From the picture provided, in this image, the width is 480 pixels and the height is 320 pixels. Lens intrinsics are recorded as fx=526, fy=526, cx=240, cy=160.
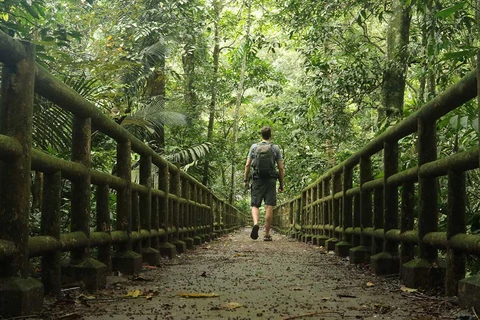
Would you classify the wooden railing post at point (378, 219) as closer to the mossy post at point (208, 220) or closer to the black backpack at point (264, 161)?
the black backpack at point (264, 161)

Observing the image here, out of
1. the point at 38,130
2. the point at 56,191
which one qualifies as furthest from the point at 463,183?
the point at 38,130

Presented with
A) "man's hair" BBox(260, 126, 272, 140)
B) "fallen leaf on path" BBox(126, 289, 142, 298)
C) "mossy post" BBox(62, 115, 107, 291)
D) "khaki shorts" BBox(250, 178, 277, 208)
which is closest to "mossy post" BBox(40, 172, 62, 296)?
"mossy post" BBox(62, 115, 107, 291)

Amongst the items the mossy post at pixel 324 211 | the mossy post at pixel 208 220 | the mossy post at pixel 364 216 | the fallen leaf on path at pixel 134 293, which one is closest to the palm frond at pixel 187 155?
the mossy post at pixel 208 220

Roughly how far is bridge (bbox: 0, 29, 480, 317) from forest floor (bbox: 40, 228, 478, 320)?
0.44ft

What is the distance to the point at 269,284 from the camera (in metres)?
3.67

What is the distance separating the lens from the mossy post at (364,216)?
198 inches

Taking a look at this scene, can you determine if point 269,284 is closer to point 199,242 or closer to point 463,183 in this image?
point 463,183

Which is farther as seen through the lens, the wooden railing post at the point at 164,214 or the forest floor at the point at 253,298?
the wooden railing post at the point at 164,214

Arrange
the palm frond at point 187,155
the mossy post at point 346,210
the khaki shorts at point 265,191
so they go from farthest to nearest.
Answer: the palm frond at point 187,155
the khaki shorts at point 265,191
the mossy post at point 346,210

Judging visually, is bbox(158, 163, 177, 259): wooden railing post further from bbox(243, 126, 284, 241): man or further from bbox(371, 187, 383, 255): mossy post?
bbox(243, 126, 284, 241): man

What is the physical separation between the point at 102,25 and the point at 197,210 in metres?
4.98

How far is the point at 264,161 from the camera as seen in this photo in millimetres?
9406

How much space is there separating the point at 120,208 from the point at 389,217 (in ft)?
6.91

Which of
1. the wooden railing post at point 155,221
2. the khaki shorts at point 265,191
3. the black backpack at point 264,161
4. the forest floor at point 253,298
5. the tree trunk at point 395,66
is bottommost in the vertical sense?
the forest floor at point 253,298
